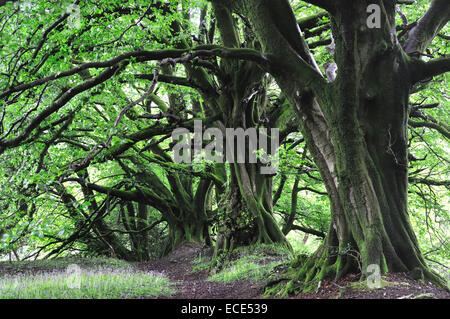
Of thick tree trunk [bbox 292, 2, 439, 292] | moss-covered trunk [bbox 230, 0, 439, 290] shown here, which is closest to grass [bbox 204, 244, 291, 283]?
moss-covered trunk [bbox 230, 0, 439, 290]

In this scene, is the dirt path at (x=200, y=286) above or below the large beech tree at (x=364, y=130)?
below

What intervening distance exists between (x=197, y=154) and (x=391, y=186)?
798 cm

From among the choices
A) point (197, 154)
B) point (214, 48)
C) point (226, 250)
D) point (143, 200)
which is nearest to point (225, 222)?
point (226, 250)

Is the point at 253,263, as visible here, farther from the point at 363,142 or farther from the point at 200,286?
the point at 363,142

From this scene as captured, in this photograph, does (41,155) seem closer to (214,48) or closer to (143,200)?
(143,200)

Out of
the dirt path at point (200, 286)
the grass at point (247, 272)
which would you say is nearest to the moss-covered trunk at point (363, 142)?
the dirt path at point (200, 286)

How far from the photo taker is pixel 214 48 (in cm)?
555

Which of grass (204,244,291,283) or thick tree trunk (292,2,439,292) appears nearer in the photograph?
thick tree trunk (292,2,439,292)

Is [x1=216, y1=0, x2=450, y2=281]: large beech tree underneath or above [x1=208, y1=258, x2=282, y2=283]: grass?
above

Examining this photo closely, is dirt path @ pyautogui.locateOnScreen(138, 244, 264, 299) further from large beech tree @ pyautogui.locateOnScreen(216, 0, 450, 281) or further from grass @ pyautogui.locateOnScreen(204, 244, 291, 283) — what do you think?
large beech tree @ pyautogui.locateOnScreen(216, 0, 450, 281)

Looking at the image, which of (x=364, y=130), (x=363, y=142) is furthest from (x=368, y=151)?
(x=364, y=130)

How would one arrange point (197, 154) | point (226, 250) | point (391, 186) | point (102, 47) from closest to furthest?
point (391, 186), point (102, 47), point (226, 250), point (197, 154)

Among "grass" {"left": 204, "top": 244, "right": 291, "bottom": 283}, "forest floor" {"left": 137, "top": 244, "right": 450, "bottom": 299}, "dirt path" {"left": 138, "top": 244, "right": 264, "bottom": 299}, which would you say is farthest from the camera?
"grass" {"left": 204, "top": 244, "right": 291, "bottom": 283}

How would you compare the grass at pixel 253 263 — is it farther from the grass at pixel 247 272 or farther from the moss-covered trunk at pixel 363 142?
the moss-covered trunk at pixel 363 142
